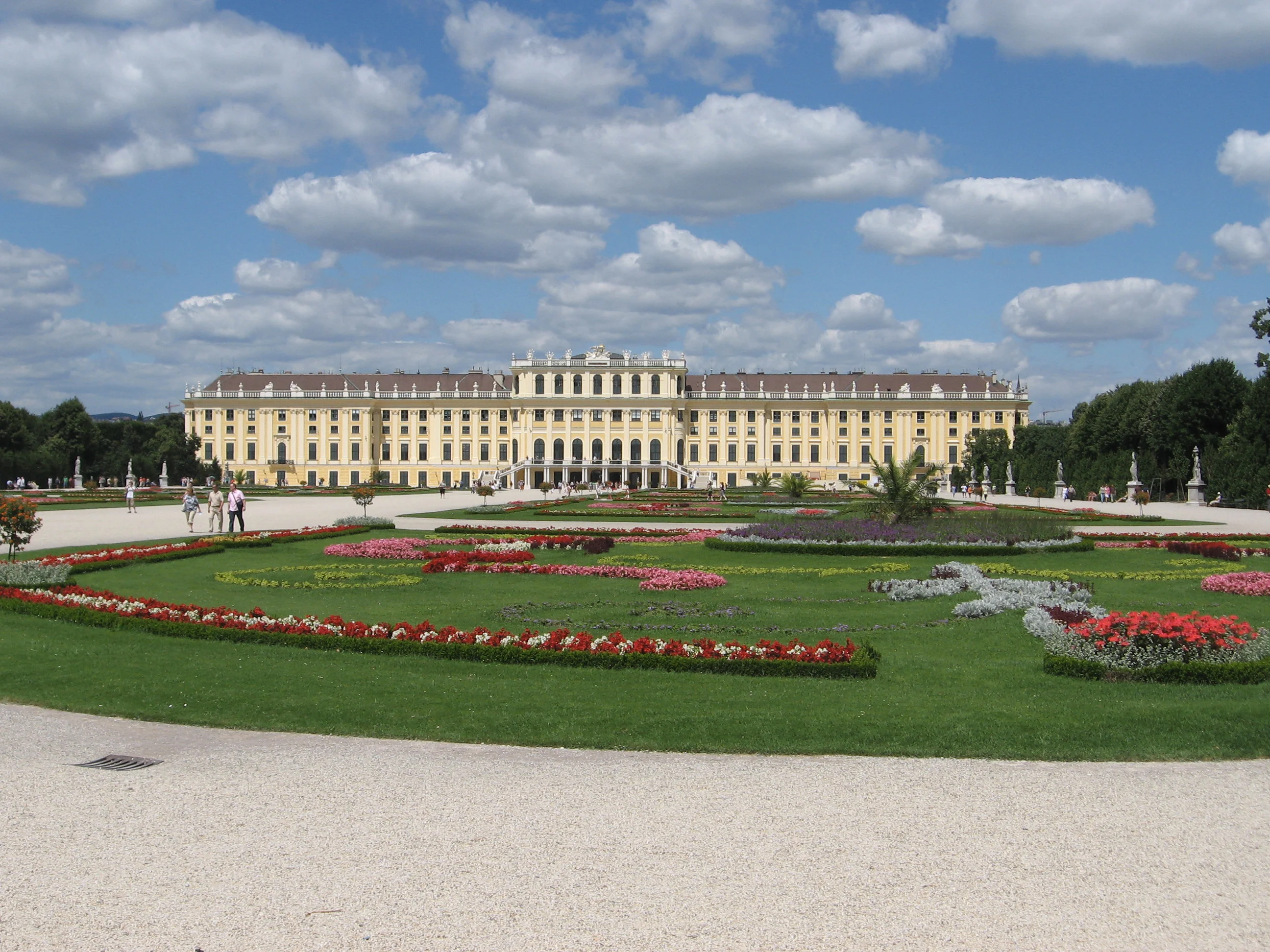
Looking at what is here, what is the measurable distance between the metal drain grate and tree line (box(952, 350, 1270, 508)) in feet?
126

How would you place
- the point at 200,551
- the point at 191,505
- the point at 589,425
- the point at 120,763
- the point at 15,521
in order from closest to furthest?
1. the point at 120,763
2. the point at 15,521
3. the point at 200,551
4. the point at 191,505
5. the point at 589,425

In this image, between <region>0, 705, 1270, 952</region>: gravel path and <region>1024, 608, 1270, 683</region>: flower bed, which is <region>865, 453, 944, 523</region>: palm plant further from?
<region>0, 705, 1270, 952</region>: gravel path

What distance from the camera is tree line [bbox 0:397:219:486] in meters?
56.6

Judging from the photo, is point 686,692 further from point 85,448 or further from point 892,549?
point 85,448

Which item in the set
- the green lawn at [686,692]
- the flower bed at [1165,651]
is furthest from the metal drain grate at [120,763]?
the flower bed at [1165,651]

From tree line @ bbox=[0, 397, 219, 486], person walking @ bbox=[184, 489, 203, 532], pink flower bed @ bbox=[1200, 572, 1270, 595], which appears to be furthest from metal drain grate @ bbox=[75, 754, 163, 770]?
tree line @ bbox=[0, 397, 219, 486]

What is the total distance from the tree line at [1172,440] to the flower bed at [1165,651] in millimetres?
32927

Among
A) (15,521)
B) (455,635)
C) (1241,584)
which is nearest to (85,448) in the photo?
(15,521)

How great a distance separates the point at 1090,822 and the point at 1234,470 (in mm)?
38364

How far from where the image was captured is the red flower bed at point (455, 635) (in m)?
7.91

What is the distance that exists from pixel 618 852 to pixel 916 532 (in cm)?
1516

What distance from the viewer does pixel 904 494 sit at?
782 inches

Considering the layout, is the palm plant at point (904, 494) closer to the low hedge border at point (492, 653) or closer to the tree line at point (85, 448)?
the low hedge border at point (492, 653)

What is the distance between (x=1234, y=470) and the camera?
37.7 m
